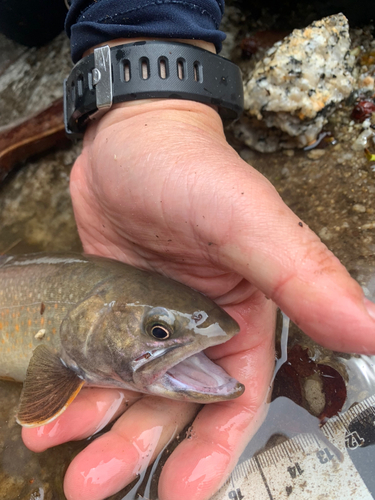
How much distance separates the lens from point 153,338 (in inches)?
85.4

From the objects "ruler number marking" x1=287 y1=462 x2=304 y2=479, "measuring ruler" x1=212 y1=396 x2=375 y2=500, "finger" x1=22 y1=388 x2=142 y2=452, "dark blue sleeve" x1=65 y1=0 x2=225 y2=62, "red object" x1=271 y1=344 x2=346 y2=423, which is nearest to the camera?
"measuring ruler" x1=212 y1=396 x2=375 y2=500

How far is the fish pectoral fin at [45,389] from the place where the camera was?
2.22 m

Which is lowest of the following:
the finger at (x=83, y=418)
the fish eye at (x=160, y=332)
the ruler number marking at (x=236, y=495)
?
the finger at (x=83, y=418)

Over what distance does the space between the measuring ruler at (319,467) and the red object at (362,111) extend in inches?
99.7

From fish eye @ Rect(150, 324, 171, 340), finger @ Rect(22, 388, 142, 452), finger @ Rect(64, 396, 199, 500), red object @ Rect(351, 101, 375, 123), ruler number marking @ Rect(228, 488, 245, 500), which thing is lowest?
finger @ Rect(22, 388, 142, 452)

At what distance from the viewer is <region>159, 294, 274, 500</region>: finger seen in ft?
7.04

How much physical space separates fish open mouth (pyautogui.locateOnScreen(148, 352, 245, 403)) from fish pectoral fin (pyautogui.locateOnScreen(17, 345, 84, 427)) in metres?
0.58

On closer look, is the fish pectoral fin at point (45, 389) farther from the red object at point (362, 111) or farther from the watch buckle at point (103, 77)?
the red object at point (362, 111)

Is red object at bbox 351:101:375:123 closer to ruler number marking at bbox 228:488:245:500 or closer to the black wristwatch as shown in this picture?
the black wristwatch

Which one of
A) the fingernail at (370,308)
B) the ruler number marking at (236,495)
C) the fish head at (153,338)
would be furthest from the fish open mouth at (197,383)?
the fingernail at (370,308)

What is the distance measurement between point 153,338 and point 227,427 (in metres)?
0.73

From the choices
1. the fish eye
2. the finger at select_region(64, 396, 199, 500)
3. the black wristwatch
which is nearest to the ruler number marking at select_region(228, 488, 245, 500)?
the finger at select_region(64, 396, 199, 500)

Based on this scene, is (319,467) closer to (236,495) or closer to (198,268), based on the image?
(236,495)

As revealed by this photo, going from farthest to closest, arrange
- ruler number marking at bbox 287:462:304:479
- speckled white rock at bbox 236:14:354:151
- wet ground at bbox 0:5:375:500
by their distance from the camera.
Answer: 1. speckled white rock at bbox 236:14:354:151
2. wet ground at bbox 0:5:375:500
3. ruler number marking at bbox 287:462:304:479
